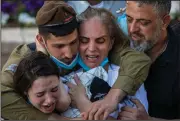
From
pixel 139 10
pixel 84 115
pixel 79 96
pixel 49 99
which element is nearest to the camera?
pixel 49 99

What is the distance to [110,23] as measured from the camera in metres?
3.17

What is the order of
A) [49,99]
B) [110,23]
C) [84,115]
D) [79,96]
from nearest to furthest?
[49,99], [84,115], [79,96], [110,23]

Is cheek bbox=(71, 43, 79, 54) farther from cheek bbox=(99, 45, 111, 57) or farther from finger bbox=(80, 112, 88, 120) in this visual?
finger bbox=(80, 112, 88, 120)

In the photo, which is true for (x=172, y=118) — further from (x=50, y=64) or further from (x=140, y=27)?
(x=50, y=64)

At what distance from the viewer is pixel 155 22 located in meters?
3.46

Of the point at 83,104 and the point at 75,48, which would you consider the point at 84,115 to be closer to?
the point at 83,104

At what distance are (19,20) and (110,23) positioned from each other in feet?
20.9

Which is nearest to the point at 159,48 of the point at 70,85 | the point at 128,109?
the point at 128,109

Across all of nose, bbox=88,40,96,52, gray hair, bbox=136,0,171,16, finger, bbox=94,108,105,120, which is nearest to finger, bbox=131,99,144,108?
finger, bbox=94,108,105,120

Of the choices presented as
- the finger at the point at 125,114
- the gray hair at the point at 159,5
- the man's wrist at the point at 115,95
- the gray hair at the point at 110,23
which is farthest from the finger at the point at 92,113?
the gray hair at the point at 159,5

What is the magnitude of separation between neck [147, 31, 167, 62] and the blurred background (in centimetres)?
444

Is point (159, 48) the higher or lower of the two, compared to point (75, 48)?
lower

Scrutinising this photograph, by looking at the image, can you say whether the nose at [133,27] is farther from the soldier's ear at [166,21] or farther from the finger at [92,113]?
the finger at [92,113]

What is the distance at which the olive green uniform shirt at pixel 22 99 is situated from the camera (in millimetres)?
2955
